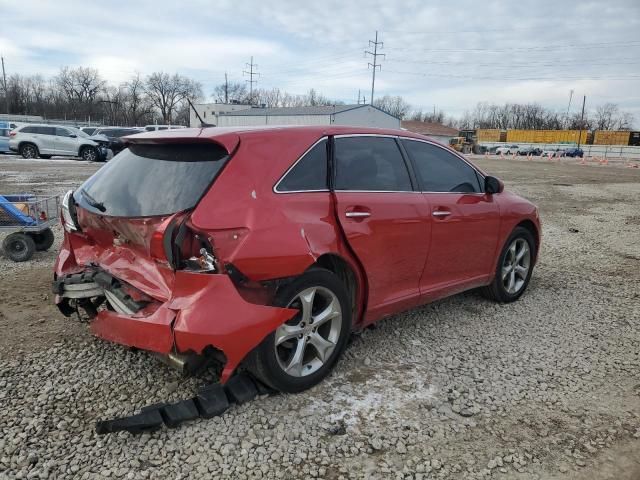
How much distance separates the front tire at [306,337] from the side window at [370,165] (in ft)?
2.38

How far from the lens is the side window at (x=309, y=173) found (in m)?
3.11

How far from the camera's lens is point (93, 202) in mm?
3377

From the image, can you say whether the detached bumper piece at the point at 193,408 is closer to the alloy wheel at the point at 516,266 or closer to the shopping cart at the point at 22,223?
the alloy wheel at the point at 516,266

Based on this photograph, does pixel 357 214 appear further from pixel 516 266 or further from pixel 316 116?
pixel 316 116

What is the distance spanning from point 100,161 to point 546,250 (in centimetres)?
2258

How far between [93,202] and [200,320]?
1341 mm

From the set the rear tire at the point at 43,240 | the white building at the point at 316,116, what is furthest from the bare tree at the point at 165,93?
the rear tire at the point at 43,240

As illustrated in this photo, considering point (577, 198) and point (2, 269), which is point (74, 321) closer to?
point (2, 269)

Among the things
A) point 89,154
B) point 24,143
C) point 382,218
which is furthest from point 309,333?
point 24,143

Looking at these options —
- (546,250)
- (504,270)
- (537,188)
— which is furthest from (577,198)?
(504,270)

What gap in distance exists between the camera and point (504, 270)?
5.02 m

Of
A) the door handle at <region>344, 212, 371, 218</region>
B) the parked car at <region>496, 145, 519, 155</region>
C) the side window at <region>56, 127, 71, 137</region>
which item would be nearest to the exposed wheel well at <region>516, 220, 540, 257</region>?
the door handle at <region>344, 212, 371, 218</region>

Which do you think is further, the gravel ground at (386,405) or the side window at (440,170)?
the side window at (440,170)

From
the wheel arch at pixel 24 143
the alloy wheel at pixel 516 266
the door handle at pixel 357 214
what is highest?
the door handle at pixel 357 214
